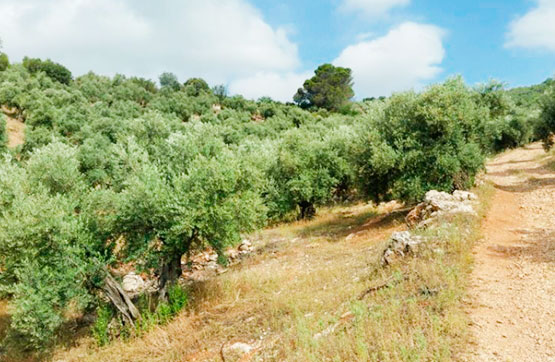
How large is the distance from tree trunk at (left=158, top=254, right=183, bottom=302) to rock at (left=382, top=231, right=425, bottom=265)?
858cm

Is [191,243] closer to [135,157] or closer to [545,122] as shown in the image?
[135,157]

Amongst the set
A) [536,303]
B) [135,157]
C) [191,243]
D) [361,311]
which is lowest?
[536,303]

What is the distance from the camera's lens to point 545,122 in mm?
32375

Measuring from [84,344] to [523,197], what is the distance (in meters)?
25.6

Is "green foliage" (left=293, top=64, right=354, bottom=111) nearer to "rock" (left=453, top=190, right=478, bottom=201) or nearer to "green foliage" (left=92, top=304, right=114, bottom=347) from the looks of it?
"rock" (left=453, top=190, right=478, bottom=201)

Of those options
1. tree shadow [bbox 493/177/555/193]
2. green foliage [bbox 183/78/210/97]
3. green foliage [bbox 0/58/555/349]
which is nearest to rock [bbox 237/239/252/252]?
green foliage [bbox 0/58/555/349]

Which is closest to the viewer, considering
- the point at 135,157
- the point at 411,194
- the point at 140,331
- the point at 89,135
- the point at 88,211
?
the point at 140,331

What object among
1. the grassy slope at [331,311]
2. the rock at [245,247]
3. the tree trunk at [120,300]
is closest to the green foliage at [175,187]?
the tree trunk at [120,300]

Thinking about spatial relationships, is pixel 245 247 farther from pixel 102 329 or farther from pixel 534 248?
pixel 534 248

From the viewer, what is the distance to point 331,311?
1015 cm

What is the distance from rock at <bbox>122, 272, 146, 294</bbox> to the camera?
19531 mm

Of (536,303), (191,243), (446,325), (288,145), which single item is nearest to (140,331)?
(191,243)

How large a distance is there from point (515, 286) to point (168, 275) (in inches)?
499

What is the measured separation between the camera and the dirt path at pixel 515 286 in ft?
22.1
